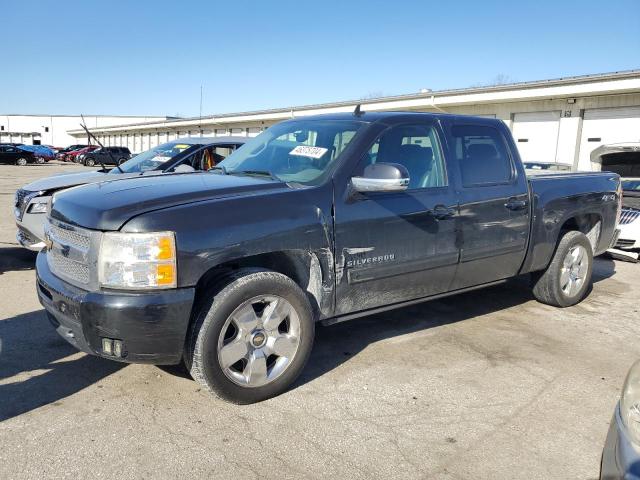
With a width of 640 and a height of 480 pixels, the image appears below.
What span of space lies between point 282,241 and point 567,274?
370 cm

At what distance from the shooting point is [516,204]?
16.3 ft

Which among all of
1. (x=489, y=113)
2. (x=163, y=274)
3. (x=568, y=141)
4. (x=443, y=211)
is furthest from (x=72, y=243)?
(x=489, y=113)

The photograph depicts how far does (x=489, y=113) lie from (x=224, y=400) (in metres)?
19.1

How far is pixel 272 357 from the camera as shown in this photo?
142 inches

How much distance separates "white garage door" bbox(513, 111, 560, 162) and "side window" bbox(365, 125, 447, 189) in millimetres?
15202

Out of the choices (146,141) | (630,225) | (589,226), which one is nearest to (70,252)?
(589,226)

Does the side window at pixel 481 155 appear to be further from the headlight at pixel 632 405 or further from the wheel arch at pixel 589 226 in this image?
the headlight at pixel 632 405

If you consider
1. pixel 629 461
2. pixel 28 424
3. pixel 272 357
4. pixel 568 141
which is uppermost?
pixel 568 141

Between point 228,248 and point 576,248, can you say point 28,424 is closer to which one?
point 228,248

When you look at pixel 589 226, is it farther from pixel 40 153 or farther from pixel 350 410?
pixel 40 153

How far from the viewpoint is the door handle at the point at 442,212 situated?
4277 millimetres

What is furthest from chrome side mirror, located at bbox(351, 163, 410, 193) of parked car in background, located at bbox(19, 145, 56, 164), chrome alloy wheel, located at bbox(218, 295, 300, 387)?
parked car in background, located at bbox(19, 145, 56, 164)

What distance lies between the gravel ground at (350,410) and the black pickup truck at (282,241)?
1.19 ft

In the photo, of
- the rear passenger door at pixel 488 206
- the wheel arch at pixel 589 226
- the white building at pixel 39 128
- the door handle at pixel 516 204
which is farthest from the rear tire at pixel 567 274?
the white building at pixel 39 128
